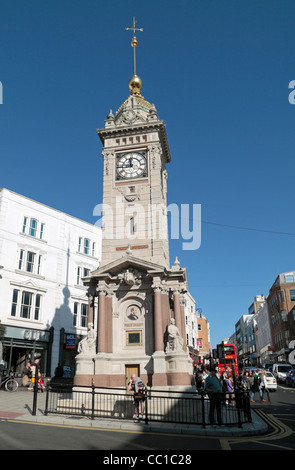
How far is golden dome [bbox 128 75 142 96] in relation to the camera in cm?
3256

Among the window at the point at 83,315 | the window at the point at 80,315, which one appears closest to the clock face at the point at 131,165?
the window at the point at 80,315

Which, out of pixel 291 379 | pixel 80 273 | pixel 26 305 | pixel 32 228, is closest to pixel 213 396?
pixel 26 305

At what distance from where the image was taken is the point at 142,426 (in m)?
12.3

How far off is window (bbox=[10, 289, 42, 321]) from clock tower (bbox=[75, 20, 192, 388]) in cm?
1285

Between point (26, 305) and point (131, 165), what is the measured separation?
17.0 meters

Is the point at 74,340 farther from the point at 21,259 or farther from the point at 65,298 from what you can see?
the point at 21,259

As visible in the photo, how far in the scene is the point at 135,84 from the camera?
3262 cm

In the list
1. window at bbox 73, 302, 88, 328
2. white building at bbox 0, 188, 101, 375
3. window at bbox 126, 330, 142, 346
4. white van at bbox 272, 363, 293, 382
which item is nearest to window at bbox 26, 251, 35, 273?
white building at bbox 0, 188, 101, 375

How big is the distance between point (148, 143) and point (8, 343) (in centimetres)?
2045

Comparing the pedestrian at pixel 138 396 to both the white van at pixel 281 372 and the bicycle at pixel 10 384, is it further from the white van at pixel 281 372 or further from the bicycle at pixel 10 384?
the white van at pixel 281 372

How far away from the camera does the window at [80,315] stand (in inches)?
1481

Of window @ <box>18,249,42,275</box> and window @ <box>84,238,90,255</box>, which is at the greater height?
window @ <box>84,238,90,255</box>

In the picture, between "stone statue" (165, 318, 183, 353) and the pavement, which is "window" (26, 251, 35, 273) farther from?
the pavement
